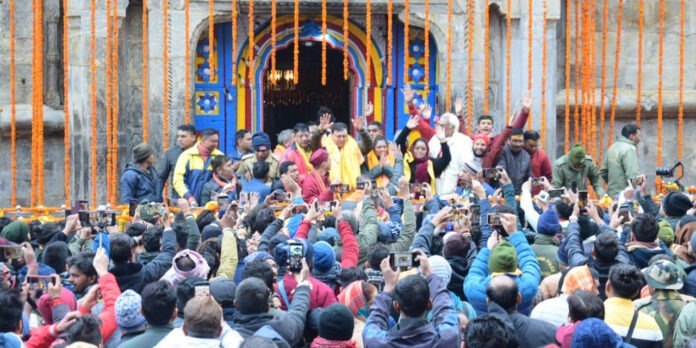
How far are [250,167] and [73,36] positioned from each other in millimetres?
3779

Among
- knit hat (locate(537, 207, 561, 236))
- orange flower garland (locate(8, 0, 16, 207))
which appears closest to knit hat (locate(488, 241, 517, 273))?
knit hat (locate(537, 207, 561, 236))

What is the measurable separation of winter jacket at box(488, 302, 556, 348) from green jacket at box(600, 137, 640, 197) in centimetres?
834

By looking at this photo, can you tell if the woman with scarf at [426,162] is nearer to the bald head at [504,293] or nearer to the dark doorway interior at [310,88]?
the dark doorway interior at [310,88]

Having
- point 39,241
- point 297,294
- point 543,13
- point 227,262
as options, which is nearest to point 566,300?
point 297,294

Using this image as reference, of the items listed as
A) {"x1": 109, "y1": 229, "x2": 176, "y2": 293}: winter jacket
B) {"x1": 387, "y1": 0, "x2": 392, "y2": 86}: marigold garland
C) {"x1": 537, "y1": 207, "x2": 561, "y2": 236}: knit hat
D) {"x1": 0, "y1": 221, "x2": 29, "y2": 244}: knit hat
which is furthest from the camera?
{"x1": 387, "y1": 0, "x2": 392, "y2": 86}: marigold garland

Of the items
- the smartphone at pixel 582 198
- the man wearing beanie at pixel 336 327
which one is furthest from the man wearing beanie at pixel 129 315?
the smartphone at pixel 582 198

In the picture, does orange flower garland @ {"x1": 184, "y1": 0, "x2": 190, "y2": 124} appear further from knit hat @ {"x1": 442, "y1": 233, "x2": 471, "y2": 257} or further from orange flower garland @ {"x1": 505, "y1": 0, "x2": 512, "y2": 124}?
knit hat @ {"x1": 442, "y1": 233, "x2": 471, "y2": 257}

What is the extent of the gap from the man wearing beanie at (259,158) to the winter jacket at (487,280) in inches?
247

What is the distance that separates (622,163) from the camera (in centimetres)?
1598

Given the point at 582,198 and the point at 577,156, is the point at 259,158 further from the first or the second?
the point at 582,198

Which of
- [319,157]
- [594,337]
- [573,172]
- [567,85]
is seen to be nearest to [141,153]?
[319,157]

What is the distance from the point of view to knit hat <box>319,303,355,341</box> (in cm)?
759

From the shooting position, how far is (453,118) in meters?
15.5

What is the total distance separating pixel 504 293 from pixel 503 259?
1.94ft
